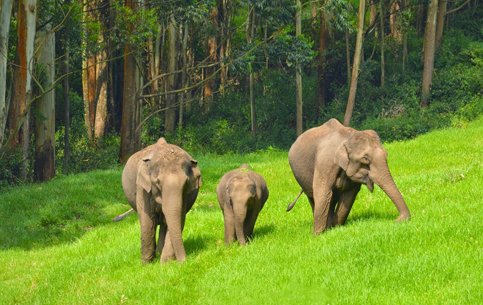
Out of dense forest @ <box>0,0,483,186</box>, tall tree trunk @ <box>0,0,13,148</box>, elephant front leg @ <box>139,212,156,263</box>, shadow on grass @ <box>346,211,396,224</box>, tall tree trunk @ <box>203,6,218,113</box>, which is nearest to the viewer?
elephant front leg @ <box>139,212,156,263</box>

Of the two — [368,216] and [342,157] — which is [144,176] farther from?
[368,216]

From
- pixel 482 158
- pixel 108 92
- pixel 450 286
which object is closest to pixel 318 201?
pixel 450 286

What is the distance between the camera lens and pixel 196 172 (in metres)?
13.5

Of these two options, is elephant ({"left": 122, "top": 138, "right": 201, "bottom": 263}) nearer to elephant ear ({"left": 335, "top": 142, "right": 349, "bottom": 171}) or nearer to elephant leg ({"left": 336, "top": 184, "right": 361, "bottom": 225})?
elephant ear ({"left": 335, "top": 142, "right": 349, "bottom": 171})

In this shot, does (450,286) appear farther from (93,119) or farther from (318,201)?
(93,119)

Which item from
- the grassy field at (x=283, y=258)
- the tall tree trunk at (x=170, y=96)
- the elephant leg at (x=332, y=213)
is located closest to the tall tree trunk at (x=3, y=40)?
the grassy field at (x=283, y=258)

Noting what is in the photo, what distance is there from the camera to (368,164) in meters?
13.0

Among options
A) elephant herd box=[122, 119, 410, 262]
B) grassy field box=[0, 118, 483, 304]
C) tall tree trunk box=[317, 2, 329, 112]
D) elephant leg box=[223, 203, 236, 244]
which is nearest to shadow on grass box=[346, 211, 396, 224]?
grassy field box=[0, 118, 483, 304]

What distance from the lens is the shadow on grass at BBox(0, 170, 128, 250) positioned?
20.8 m

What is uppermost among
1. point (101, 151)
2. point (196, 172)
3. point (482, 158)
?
point (196, 172)

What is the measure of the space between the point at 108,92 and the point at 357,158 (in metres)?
36.3

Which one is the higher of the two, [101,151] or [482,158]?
[482,158]

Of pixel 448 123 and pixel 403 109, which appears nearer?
pixel 448 123

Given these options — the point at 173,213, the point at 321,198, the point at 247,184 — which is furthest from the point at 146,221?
the point at 321,198
